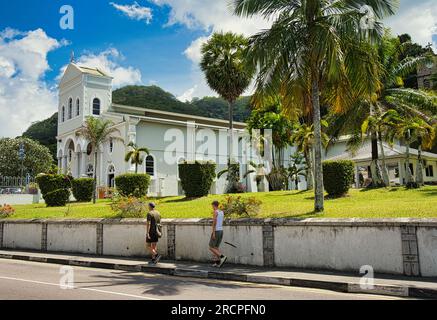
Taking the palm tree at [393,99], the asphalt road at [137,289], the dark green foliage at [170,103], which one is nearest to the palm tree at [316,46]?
the asphalt road at [137,289]

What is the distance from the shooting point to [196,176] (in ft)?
76.3

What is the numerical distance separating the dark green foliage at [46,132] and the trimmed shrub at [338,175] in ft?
206

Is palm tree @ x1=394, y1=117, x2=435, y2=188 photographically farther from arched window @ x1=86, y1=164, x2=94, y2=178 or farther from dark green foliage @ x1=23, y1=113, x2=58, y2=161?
dark green foliage @ x1=23, y1=113, x2=58, y2=161

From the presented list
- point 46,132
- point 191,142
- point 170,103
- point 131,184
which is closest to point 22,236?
point 131,184

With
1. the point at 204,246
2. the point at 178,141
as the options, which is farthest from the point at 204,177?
the point at 178,141

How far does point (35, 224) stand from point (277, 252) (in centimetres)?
1176

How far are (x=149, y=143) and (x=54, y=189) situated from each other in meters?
11.2

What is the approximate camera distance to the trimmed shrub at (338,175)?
18.4 m

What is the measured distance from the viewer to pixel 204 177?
2341 cm

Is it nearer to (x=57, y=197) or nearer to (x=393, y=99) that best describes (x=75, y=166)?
(x=57, y=197)

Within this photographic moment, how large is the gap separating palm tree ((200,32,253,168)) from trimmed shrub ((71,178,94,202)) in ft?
33.1

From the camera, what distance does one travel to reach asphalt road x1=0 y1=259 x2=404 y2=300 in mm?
7801

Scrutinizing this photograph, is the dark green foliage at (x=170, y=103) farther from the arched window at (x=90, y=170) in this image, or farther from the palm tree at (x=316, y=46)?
the palm tree at (x=316, y=46)

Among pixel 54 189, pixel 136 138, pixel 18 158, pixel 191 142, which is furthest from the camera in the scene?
pixel 18 158
